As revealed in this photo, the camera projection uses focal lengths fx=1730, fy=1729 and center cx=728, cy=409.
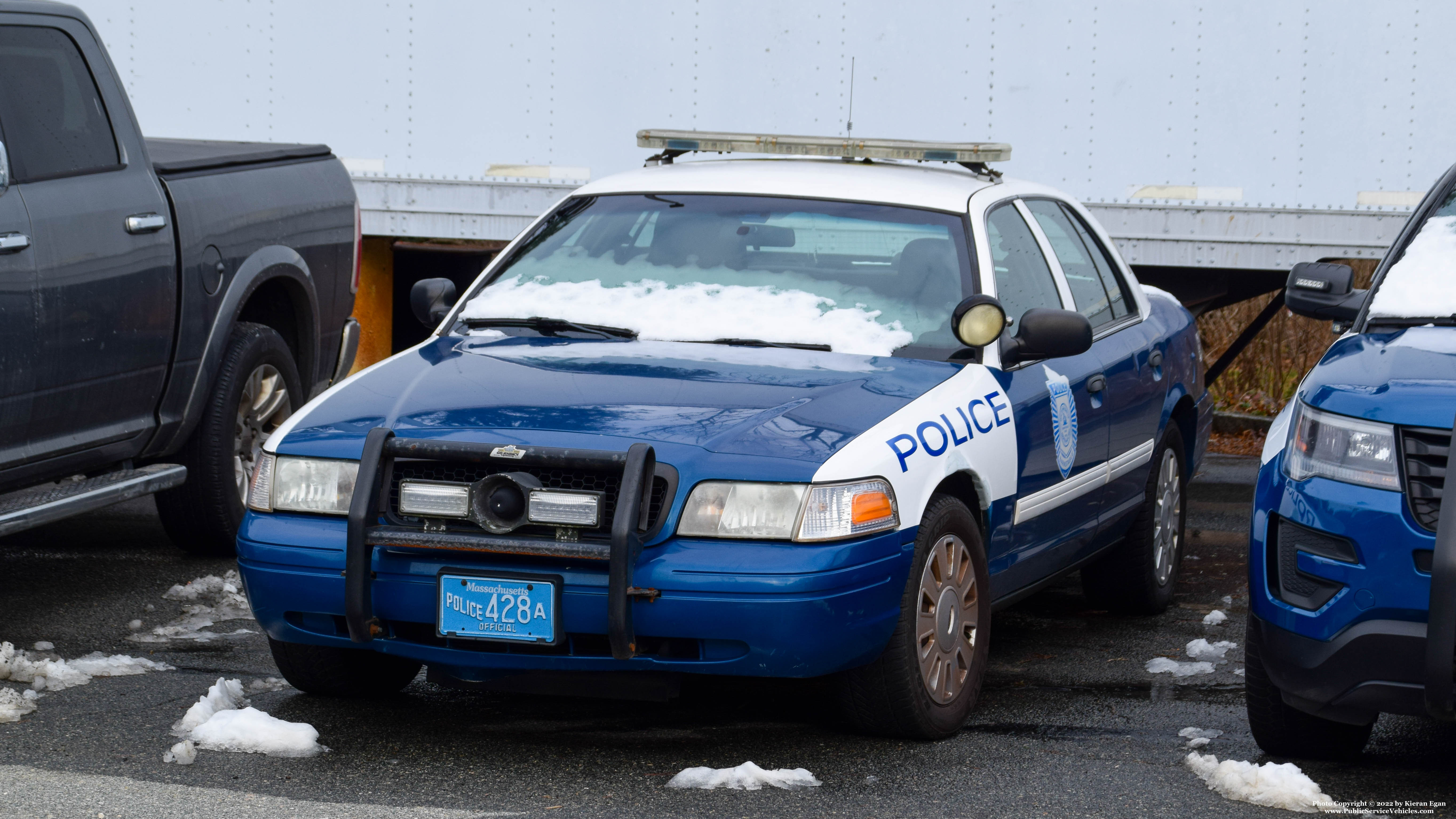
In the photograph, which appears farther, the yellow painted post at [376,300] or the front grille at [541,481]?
the yellow painted post at [376,300]

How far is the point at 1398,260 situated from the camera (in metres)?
4.90

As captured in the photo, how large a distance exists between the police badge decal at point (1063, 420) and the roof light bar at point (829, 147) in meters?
0.88

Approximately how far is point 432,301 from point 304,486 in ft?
4.45

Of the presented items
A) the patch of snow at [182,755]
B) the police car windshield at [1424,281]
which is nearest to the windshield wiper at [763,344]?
the police car windshield at [1424,281]

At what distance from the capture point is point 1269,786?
4152 millimetres

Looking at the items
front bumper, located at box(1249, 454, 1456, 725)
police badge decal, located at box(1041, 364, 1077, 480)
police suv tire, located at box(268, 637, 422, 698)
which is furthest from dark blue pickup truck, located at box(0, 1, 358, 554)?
front bumper, located at box(1249, 454, 1456, 725)

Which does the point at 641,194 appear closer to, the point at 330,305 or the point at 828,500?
the point at 828,500

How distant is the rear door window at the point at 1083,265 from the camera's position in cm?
597

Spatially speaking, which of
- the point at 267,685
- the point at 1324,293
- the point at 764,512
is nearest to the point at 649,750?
the point at 764,512

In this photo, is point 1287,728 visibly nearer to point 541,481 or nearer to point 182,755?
point 541,481

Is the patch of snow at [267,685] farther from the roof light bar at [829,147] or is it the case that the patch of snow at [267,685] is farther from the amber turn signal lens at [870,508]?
the roof light bar at [829,147]

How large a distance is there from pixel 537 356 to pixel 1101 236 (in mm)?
2525

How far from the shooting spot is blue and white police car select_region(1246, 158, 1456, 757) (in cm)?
381

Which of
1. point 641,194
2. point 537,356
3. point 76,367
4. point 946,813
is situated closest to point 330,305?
point 76,367
